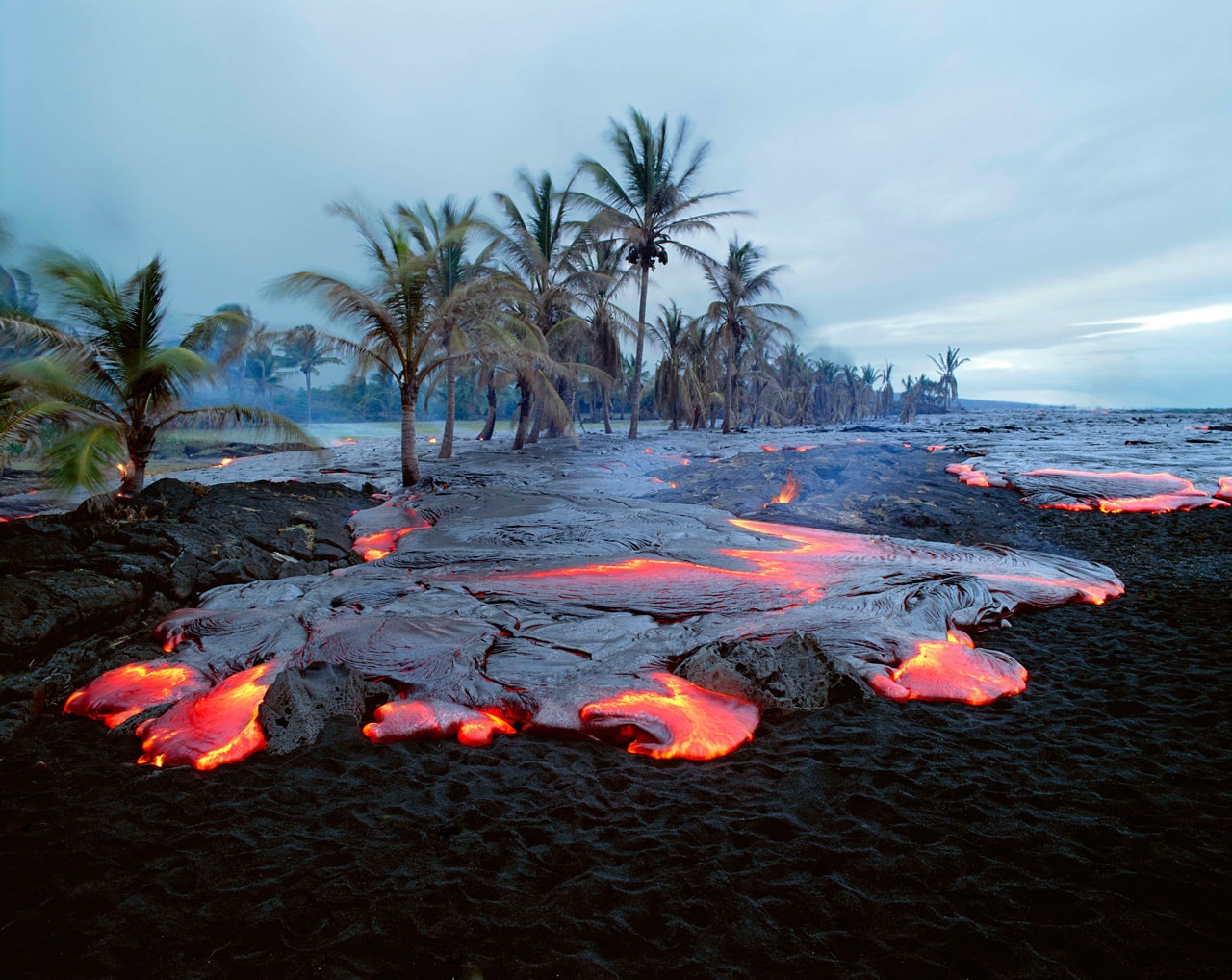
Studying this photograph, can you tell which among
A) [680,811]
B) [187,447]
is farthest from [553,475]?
[187,447]

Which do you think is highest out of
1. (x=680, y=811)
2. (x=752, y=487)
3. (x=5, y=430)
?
(x=5, y=430)

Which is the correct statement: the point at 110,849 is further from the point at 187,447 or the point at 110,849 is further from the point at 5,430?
the point at 187,447

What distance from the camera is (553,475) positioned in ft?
45.8

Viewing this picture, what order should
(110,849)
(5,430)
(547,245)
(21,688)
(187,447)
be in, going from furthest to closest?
(187,447), (547,245), (5,430), (21,688), (110,849)

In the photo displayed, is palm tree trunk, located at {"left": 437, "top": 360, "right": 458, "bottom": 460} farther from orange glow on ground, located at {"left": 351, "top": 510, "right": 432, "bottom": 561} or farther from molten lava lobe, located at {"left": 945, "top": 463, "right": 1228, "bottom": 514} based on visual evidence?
molten lava lobe, located at {"left": 945, "top": 463, "right": 1228, "bottom": 514}

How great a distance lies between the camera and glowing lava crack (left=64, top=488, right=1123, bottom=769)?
11.4ft

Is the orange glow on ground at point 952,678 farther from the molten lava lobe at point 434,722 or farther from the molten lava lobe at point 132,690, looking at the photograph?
the molten lava lobe at point 132,690

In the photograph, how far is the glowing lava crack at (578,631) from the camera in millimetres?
3488

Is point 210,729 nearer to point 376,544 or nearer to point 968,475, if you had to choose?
point 376,544

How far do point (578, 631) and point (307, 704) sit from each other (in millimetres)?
2102

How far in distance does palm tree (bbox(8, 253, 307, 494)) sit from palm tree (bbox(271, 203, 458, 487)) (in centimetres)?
232

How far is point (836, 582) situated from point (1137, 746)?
297 cm

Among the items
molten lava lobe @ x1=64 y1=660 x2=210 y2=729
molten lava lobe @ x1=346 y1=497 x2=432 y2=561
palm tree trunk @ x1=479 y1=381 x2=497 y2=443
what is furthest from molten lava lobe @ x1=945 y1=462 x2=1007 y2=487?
palm tree trunk @ x1=479 y1=381 x2=497 y2=443

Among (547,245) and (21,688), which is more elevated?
(547,245)
